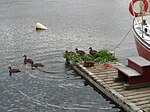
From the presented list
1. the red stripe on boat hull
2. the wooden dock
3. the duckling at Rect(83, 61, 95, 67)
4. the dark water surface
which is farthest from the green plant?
the red stripe on boat hull

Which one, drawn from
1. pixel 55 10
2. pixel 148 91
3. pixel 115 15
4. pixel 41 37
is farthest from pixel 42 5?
pixel 148 91

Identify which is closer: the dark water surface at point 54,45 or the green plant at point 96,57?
the dark water surface at point 54,45

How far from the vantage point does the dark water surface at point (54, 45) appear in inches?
850

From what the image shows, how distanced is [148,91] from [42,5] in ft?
150

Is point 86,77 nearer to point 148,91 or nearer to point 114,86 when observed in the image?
point 114,86

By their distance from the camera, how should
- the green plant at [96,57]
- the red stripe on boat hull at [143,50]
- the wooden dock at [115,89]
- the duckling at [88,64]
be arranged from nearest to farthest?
1. the wooden dock at [115,89]
2. the red stripe on boat hull at [143,50]
3. the duckling at [88,64]
4. the green plant at [96,57]

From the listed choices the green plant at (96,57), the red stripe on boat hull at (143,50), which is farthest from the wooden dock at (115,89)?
the red stripe on boat hull at (143,50)

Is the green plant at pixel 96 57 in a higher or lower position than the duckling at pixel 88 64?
higher

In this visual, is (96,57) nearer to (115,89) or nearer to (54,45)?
(115,89)

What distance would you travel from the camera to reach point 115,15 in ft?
175

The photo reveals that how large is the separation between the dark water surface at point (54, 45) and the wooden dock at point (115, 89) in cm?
49

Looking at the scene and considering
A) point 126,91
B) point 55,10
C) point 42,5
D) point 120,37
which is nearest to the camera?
point 126,91

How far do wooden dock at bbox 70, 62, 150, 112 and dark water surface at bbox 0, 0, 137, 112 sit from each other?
49 cm

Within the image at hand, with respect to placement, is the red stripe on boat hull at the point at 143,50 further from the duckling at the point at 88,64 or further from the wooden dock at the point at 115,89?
the duckling at the point at 88,64
